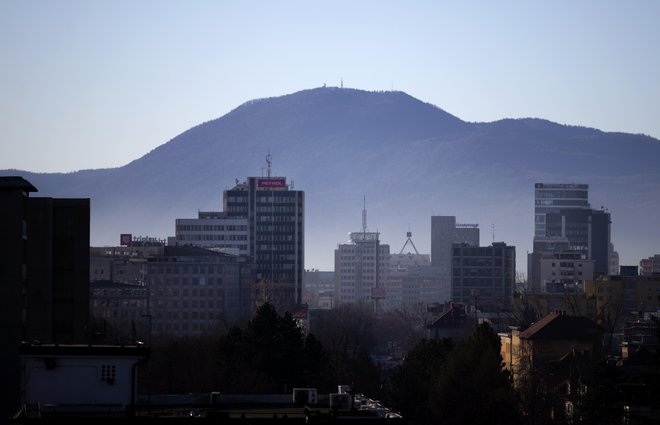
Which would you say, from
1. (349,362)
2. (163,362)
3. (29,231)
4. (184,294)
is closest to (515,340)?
(349,362)

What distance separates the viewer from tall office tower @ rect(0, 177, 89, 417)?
58.3m

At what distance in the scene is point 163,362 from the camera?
8931 cm

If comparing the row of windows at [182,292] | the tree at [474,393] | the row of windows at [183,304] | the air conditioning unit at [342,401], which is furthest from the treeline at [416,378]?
Result: the row of windows at [182,292]

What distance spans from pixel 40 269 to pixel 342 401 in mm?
15577

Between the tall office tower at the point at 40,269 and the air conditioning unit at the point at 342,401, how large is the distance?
1021 centimetres

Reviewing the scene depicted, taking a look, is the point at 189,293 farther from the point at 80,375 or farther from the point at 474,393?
the point at 80,375

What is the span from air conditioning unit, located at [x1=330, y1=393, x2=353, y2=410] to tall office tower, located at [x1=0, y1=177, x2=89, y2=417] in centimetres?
1021

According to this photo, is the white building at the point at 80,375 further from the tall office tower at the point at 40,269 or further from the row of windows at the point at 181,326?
the row of windows at the point at 181,326

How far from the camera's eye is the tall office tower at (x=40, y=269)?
5831cm

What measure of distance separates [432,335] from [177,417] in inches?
4602

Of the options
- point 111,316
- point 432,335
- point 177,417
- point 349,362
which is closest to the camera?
point 177,417

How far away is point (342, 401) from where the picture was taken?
4944 centimetres

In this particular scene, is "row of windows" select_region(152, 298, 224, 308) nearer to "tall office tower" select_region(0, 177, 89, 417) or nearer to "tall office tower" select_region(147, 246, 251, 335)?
"tall office tower" select_region(147, 246, 251, 335)

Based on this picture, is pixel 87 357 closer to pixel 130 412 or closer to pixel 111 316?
pixel 130 412
